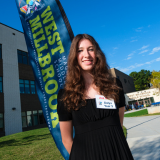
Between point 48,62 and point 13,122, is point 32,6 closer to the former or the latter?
point 48,62

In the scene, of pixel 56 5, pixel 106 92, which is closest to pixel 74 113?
pixel 106 92

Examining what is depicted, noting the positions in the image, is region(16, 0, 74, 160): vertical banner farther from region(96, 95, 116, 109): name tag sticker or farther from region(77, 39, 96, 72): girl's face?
region(96, 95, 116, 109): name tag sticker

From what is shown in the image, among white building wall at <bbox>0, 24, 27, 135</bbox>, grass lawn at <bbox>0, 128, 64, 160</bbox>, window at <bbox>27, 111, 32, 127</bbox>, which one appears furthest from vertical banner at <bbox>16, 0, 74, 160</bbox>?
window at <bbox>27, 111, 32, 127</bbox>

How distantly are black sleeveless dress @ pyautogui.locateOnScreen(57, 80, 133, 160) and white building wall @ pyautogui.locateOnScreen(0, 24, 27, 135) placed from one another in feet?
63.2

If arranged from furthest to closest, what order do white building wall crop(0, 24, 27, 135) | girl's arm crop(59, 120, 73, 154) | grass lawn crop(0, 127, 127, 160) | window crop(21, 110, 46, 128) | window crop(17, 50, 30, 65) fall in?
window crop(17, 50, 30, 65), window crop(21, 110, 46, 128), white building wall crop(0, 24, 27, 135), grass lawn crop(0, 127, 127, 160), girl's arm crop(59, 120, 73, 154)

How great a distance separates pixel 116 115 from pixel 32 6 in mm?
3021

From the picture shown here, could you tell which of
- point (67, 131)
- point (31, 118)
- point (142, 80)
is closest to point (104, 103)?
point (67, 131)

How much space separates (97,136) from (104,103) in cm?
33

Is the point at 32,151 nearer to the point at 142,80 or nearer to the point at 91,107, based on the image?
the point at 91,107

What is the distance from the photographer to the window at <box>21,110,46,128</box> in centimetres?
2030

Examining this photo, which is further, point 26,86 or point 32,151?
point 26,86

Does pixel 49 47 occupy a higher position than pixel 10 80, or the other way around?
pixel 10 80

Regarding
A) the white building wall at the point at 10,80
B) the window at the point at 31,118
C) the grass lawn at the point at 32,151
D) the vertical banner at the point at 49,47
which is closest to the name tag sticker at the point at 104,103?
the vertical banner at the point at 49,47

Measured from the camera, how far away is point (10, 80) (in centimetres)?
1969
